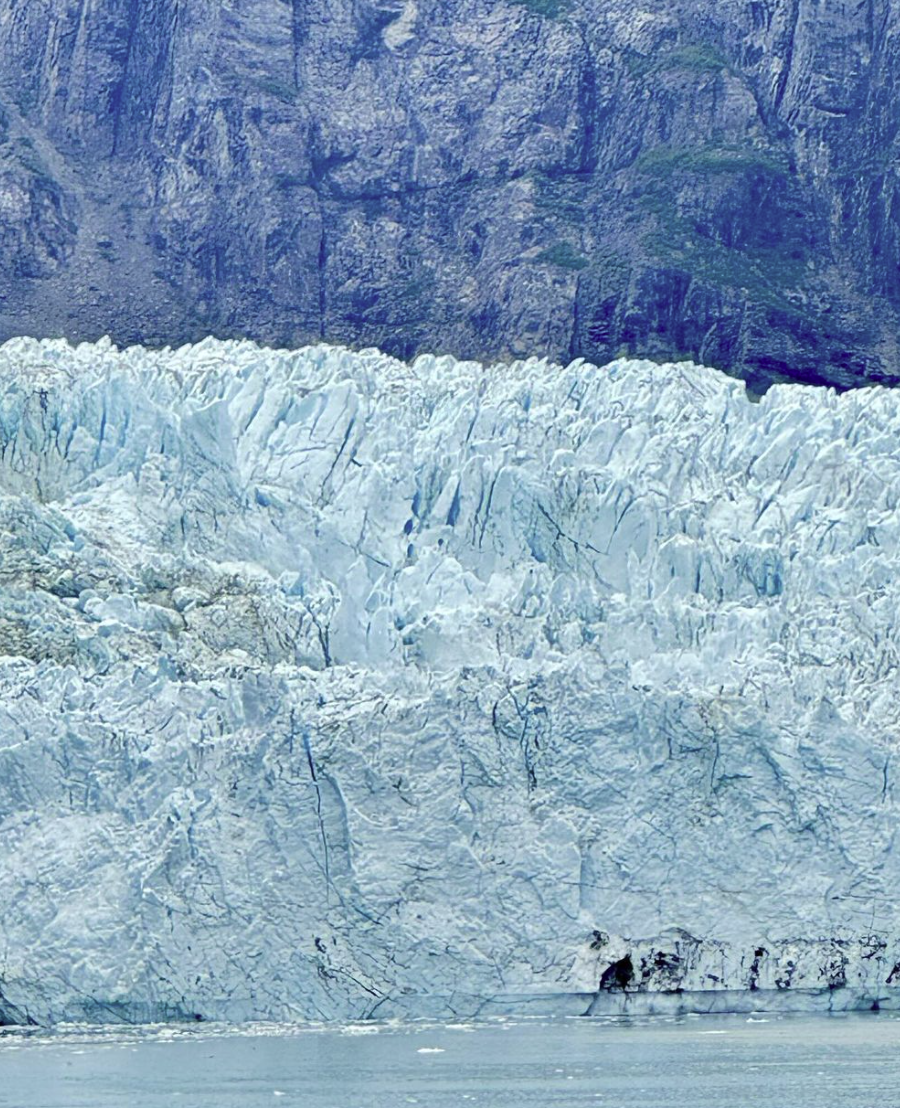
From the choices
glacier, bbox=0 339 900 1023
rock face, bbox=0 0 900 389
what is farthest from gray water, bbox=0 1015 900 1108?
rock face, bbox=0 0 900 389

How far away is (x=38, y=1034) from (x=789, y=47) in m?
35.1

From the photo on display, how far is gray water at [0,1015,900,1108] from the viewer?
25.4m

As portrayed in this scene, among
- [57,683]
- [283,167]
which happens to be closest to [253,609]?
[57,683]

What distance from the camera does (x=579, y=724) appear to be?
29.4 meters

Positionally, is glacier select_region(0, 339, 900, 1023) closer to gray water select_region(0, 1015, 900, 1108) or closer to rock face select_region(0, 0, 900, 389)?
gray water select_region(0, 1015, 900, 1108)

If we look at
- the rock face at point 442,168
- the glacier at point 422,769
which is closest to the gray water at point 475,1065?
the glacier at point 422,769

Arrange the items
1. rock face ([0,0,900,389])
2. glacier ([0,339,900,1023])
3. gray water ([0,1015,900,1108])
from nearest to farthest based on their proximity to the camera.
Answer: gray water ([0,1015,900,1108]) → glacier ([0,339,900,1023]) → rock face ([0,0,900,389])

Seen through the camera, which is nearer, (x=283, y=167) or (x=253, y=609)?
Result: (x=253, y=609)

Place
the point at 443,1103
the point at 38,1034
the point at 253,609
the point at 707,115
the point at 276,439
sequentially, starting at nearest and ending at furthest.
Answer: the point at 443,1103 → the point at 38,1034 → the point at 253,609 → the point at 276,439 → the point at 707,115

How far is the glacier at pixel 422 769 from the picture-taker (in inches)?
1101

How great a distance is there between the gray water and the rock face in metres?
28.4

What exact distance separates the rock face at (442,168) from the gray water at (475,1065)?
28414 millimetres

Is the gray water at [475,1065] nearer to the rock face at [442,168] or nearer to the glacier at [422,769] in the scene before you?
the glacier at [422,769]

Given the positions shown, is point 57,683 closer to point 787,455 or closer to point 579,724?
point 579,724
